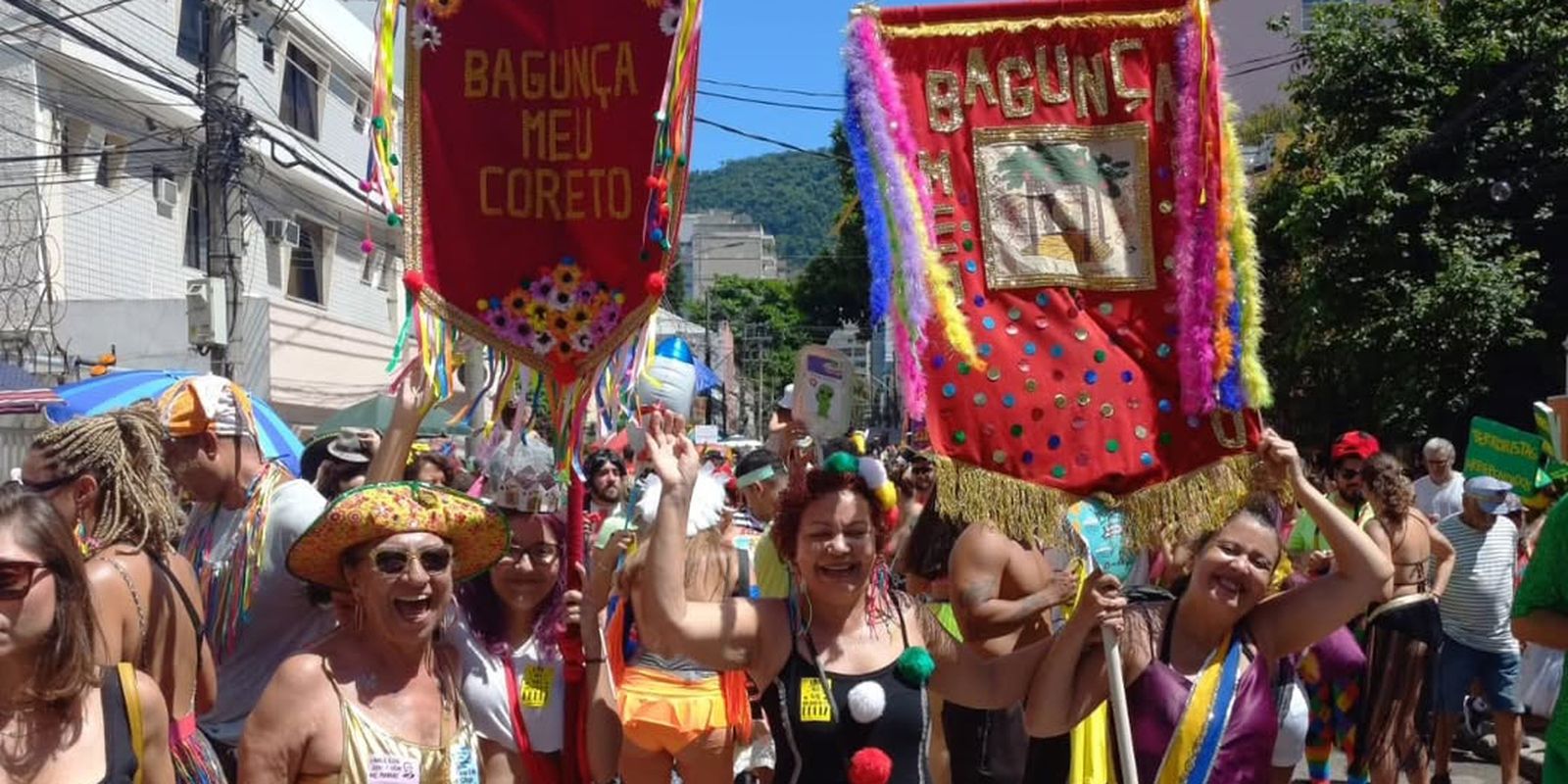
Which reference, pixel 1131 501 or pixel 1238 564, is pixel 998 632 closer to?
pixel 1131 501

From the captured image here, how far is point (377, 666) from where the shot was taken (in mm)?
3680

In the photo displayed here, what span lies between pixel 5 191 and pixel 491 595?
48.4 ft

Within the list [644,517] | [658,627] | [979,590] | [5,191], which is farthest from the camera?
[5,191]

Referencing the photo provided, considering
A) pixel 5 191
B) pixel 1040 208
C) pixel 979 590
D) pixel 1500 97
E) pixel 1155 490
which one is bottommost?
pixel 979 590

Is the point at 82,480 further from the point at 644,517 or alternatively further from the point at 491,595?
the point at 644,517

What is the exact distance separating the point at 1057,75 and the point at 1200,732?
185cm

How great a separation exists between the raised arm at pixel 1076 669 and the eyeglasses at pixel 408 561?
61.3 inches

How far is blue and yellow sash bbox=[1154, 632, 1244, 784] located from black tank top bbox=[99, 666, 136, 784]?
2.54 metres

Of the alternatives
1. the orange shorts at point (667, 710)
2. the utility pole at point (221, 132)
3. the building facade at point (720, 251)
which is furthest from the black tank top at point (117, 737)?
the building facade at point (720, 251)

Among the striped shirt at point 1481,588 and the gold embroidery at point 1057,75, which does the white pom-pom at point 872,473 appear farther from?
the striped shirt at point 1481,588

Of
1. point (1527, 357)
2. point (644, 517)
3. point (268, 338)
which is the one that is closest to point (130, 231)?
point (268, 338)

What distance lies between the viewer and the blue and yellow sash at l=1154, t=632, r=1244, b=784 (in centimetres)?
413

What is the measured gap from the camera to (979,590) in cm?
501

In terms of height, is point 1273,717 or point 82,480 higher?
point 82,480
